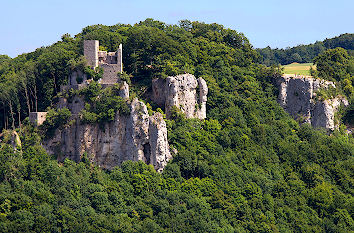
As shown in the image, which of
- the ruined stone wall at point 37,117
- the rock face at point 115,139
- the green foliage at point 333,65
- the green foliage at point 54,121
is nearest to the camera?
the green foliage at point 54,121

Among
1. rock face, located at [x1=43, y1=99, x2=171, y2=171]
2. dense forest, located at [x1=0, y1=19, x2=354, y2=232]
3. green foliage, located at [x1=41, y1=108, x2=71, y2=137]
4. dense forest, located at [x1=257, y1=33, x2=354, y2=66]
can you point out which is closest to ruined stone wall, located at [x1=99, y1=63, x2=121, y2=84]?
rock face, located at [x1=43, y1=99, x2=171, y2=171]

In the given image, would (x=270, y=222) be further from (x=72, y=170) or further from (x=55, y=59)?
(x=55, y=59)

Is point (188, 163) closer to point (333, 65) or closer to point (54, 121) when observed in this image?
point (54, 121)

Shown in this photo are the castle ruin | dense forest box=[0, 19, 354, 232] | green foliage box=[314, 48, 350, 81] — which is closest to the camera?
dense forest box=[0, 19, 354, 232]

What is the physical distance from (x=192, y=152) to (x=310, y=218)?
1338 centimetres

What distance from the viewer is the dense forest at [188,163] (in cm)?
8623

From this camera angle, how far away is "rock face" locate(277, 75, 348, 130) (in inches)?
4424

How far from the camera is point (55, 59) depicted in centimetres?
9650

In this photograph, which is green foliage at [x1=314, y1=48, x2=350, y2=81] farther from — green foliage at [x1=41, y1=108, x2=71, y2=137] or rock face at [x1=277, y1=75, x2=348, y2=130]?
green foliage at [x1=41, y1=108, x2=71, y2=137]

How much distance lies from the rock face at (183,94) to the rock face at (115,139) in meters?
5.92

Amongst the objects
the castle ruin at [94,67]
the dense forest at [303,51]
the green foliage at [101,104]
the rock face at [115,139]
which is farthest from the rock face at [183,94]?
the dense forest at [303,51]

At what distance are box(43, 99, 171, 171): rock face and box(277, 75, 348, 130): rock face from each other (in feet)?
87.8

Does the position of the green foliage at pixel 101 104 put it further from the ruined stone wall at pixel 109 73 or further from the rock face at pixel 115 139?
the ruined stone wall at pixel 109 73

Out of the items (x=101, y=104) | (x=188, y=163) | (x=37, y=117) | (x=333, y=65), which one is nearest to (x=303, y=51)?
(x=333, y=65)
